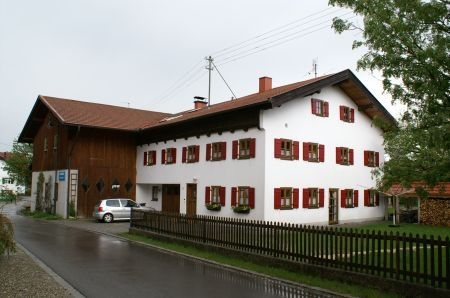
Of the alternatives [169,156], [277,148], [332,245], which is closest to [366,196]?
[277,148]

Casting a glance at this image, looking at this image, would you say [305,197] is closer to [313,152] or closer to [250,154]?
[313,152]

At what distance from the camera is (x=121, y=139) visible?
33.5m

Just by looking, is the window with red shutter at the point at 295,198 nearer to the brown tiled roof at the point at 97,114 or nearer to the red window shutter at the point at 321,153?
the red window shutter at the point at 321,153

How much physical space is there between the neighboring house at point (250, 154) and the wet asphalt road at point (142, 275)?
26.6 feet

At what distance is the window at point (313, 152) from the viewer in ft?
78.9

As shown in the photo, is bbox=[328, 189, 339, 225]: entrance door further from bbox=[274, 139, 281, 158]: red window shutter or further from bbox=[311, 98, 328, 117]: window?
bbox=[274, 139, 281, 158]: red window shutter

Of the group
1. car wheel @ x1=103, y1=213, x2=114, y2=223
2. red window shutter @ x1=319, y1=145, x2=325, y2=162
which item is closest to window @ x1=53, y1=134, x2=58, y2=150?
car wheel @ x1=103, y1=213, x2=114, y2=223

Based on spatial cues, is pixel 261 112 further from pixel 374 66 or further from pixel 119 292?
pixel 119 292

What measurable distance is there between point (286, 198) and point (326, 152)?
437 centimetres

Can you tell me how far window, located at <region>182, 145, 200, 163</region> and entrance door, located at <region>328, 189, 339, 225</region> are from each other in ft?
26.4

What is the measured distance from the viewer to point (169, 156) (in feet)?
98.5

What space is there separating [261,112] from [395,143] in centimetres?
1125

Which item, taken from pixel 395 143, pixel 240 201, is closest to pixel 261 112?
pixel 240 201

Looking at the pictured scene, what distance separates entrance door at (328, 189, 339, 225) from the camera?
25516 mm
